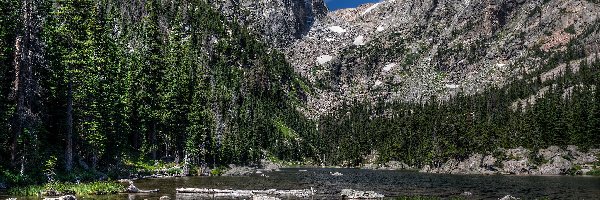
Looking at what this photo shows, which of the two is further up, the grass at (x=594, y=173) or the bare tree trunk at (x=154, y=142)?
the bare tree trunk at (x=154, y=142)

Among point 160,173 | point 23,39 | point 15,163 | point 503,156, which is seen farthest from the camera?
point 503,156

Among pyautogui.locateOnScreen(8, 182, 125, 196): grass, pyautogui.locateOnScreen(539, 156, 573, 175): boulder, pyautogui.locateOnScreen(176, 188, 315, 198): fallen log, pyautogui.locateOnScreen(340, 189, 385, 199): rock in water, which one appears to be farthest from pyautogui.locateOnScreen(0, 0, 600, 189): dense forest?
pyautogui.locateOnScreen(340, 189, 385, 199): rock in water

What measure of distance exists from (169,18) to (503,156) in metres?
146

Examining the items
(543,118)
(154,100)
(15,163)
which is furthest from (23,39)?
(543,118)

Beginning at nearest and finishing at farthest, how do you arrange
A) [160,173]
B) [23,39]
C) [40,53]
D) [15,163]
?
1. [15,163]
2. [23,39]
3. [40,53]
4. [160,173]

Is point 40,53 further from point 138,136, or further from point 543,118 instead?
point 543,118

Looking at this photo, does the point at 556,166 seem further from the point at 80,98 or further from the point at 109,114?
the point at 80,98

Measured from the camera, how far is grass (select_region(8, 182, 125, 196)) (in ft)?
128

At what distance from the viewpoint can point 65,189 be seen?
137 feet

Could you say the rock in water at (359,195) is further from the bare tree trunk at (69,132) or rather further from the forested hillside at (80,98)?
the bare tree trunk at (69,132)

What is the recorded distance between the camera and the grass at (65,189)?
128ft

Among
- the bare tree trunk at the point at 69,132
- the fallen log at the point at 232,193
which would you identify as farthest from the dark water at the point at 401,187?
the bare tree trunk at the point at 69,132

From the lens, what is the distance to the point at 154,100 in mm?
89688

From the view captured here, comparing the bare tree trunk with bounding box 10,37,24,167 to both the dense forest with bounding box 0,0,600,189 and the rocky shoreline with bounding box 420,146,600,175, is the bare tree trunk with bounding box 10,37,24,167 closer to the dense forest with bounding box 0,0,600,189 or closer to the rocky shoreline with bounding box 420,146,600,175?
the dense forest with bounding box 0,0,600,189
